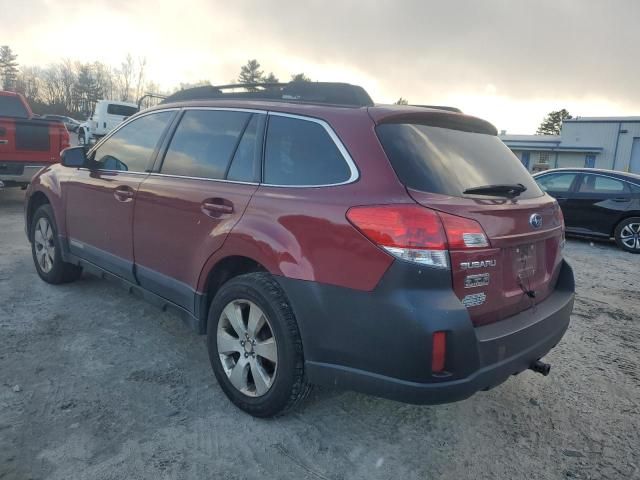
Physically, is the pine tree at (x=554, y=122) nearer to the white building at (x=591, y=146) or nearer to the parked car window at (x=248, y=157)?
the white building at (x=591, y=146)

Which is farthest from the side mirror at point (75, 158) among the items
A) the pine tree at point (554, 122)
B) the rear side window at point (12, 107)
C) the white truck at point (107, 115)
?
the pine tree at point (554, 122)

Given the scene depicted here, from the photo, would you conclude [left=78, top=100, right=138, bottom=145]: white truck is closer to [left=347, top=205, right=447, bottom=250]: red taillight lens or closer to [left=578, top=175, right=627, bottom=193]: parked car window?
[left=578, top=175, right=627, bottom=193]: parked car window

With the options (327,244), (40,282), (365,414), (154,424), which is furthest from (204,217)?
(40,282)

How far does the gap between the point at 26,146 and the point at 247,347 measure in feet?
25.2

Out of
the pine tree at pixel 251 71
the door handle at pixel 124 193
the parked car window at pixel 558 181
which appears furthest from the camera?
the pine tree at pixel 251 71

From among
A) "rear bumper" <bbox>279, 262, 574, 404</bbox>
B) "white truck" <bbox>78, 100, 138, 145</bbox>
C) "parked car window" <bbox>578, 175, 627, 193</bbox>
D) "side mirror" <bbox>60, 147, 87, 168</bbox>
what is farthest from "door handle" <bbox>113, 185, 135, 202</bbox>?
"white truck" <bbox>78, 100, 138, 145</bbox>

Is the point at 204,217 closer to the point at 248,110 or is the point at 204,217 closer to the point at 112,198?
the point at 248,110

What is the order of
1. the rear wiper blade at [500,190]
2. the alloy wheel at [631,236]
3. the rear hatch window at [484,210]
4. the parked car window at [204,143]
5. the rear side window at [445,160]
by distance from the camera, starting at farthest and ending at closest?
the alloy wheel at [631,236] < the parked car window at [204,143] < the rear wiper blade at [500,190] < the rear side window at [445,160] < the rear hatch window at [484,210]

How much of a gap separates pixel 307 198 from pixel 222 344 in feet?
3.47

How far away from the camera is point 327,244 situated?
238cm

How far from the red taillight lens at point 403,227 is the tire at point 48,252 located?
3644 millimetres

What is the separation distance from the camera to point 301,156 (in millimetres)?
2727

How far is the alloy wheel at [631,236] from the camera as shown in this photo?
8828 mm

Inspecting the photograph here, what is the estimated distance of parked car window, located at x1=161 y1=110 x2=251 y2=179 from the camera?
125 inches
